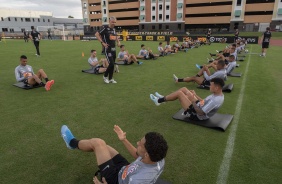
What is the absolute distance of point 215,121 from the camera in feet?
16.1

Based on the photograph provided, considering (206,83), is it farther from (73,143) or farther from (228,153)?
(73,143)

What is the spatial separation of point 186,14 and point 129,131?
60.7 metres

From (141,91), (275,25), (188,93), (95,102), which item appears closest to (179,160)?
(188,93)

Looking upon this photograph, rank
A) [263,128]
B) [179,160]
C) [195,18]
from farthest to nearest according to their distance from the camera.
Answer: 1. [195,18]
2. [263,128]
3. [179,160]

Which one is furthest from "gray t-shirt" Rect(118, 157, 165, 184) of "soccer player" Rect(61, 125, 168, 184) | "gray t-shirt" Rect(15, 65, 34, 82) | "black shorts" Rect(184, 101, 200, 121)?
"gray t-shirt" Rect(15, 65, 34, 82)

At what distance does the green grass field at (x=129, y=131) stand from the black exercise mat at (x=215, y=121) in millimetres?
125

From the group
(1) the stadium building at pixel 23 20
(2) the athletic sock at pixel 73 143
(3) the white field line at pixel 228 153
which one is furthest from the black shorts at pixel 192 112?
(1) the stadium building at pixel 23 20

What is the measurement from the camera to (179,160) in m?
3.62

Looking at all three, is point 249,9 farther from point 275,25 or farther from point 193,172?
point 193,172

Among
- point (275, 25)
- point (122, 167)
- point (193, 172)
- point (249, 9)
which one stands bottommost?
point (193, 172)

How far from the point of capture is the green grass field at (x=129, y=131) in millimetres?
3326

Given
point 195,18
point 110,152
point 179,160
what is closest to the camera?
point 110,152

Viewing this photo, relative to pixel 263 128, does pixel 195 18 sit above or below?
above

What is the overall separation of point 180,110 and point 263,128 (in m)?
1.97
